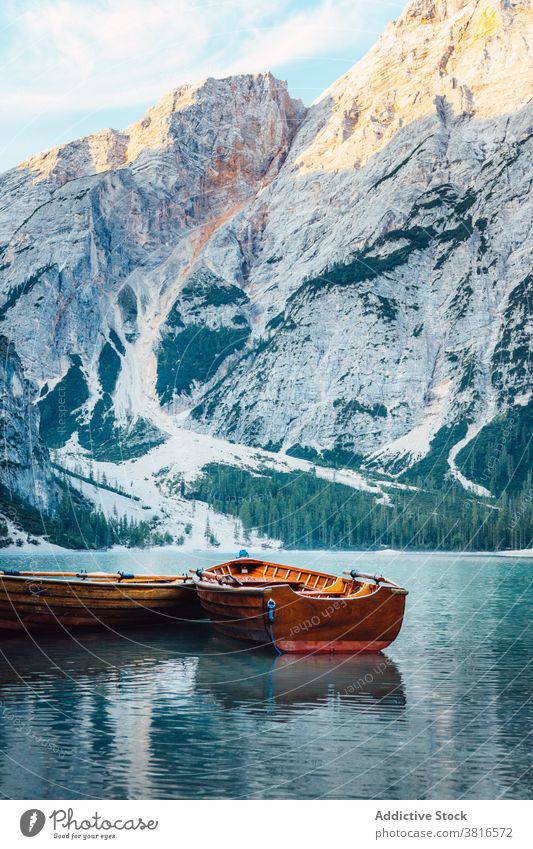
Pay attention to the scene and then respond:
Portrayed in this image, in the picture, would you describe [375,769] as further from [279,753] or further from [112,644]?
[112,644]

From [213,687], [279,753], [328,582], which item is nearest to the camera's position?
[279,753]

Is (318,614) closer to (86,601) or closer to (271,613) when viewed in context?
(271,613)

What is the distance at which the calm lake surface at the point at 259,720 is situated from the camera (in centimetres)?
3294

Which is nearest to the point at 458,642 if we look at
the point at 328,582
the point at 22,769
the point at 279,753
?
the point at 328,582

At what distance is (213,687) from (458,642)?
2516 cm

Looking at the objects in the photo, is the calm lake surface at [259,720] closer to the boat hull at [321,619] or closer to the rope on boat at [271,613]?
the boat hull at [321,619]

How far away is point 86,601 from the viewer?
74.2m

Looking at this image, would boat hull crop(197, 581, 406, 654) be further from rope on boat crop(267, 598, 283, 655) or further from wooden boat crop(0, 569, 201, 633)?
wooden boat crop(0, 569, 201, 633)

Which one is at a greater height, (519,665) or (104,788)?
(104,788)

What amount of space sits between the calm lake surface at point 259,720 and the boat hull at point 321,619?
51.2 inches

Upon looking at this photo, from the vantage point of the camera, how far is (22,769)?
1348 inches

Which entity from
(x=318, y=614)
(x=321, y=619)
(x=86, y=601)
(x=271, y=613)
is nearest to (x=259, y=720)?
(x=271, y=613)

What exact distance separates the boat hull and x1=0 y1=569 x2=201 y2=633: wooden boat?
13.1 m
